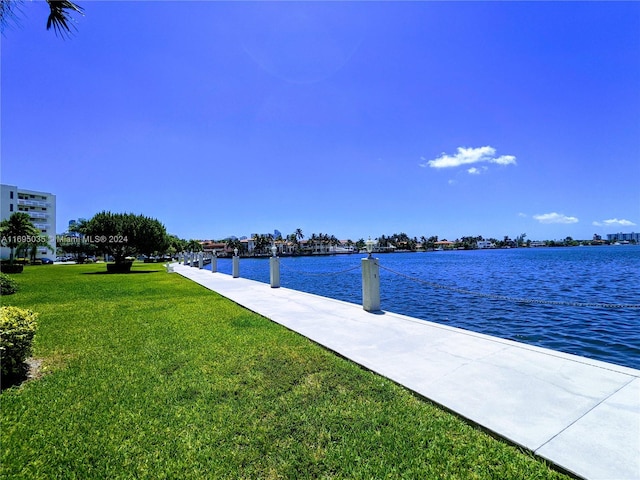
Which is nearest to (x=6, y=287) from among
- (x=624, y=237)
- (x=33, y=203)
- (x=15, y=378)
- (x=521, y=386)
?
(x=15, y=378)

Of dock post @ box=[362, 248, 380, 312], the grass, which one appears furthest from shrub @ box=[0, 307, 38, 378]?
dock post @ box=[362, 248, 380, 312]

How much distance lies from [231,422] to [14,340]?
11.0 ft

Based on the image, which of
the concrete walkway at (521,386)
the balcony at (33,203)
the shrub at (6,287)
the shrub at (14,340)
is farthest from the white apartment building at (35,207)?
the concrete walkway at (521,386)

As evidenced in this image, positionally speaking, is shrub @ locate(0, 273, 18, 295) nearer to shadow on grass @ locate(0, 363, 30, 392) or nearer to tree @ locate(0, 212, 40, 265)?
shadow on grass @ locate(0, 363, 30, 392)

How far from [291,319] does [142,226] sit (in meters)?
32.3

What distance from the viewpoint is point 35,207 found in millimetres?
71000

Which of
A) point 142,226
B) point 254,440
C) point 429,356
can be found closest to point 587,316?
point 429,356

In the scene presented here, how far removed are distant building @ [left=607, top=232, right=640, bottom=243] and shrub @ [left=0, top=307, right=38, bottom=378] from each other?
250780mm

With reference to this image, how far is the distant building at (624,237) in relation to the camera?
18212 centimetres

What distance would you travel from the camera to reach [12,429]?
10.1 ft

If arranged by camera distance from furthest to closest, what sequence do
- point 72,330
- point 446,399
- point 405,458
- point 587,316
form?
1. point 587,316
2. point 72,330
3. point 446,399
4. point 405,458

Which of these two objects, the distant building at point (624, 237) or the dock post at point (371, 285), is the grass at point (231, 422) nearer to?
the dock post at point (371, 285)

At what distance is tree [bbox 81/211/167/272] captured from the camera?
31547 mm

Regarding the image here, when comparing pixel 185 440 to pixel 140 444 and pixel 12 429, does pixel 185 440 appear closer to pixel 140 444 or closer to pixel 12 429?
pixel 140 444
